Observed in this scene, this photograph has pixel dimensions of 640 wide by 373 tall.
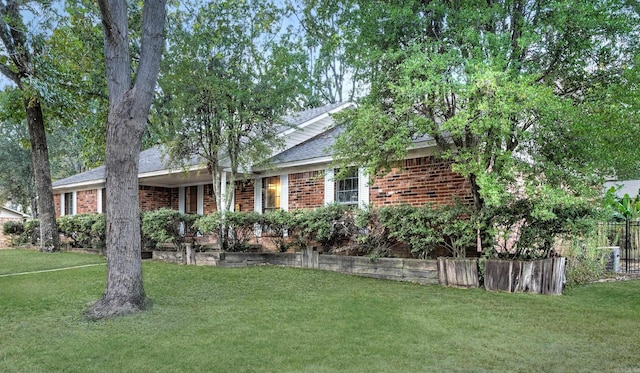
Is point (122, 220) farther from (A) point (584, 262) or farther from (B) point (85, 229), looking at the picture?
(B) point (85, 229)

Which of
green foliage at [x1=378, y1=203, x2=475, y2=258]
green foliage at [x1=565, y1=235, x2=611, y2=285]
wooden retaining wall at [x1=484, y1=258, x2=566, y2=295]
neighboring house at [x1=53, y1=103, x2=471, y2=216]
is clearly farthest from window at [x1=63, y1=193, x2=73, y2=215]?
green foliage at [x1=565, y1=235, x2=611, y2=285]

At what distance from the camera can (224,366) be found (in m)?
3.63

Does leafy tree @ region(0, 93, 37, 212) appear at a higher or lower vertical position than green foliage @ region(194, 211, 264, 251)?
higher

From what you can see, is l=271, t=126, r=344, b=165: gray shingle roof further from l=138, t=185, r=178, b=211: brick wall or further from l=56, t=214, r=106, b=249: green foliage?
l=138, t=185, r=178, b=211: brick wall

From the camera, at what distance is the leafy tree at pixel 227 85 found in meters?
10.5

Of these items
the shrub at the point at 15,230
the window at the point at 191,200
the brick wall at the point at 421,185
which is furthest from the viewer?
the shrub at the point at 15,230

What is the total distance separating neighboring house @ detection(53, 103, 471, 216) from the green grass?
2.83m

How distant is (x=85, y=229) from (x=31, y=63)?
5.34m

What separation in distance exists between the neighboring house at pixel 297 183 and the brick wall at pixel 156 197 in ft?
0.12

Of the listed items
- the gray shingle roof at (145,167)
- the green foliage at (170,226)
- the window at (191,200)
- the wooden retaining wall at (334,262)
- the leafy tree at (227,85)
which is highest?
the leafy tree at (227,85)

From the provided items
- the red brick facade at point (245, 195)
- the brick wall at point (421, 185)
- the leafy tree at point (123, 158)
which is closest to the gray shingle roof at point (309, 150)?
the red brick facade at point (245, 195)

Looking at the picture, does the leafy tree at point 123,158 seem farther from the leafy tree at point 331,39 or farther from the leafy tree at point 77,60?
the leafy tree at point 77,60

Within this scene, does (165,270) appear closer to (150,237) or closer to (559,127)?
(150,237)

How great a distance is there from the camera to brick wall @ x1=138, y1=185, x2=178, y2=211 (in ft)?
56.2
